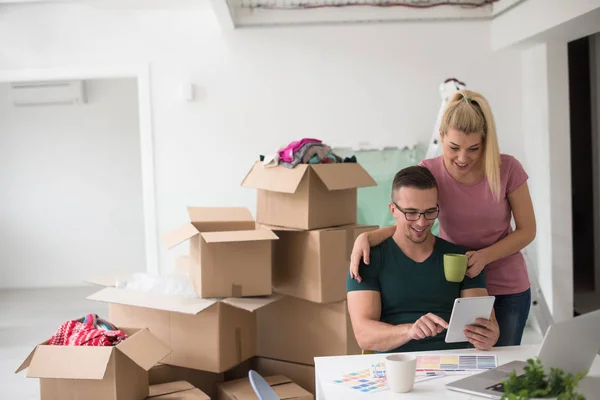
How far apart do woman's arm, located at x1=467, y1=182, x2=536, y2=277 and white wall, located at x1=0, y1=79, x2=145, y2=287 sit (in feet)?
18.5

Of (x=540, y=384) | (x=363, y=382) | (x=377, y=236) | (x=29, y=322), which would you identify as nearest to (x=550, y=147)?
(x=377, y=236)

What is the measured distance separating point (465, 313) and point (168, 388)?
1810 mm

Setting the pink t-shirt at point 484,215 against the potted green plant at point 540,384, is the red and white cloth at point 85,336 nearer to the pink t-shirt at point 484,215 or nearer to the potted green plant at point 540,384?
the pink t-shirt at point 484,215

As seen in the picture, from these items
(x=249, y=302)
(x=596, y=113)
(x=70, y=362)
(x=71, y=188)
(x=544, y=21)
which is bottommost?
(x=70, y=362)

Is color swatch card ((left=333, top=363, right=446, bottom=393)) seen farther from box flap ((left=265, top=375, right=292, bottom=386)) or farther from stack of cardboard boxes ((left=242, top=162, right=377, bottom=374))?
box flap ((left=265, top=375, right=292, bottom=386))

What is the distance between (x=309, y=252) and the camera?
3.38 meters

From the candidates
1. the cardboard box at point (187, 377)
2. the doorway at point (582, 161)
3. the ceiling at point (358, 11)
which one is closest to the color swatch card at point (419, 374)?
the cardboard box at point (187, 377)

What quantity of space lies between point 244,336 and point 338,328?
50 centimetres

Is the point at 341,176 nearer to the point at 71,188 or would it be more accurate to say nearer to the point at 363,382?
the point at 363,382

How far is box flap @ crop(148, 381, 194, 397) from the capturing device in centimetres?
320

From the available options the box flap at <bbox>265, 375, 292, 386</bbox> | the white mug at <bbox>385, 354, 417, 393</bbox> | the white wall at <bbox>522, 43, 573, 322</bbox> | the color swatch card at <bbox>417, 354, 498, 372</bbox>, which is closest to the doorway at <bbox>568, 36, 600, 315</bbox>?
the white wall at <bbox>522, 43, 573, 322</bbox>

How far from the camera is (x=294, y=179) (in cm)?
328

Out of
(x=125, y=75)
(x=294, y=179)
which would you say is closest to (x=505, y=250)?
(x=294, y=179)

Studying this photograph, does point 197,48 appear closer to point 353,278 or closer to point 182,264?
point 182,264
